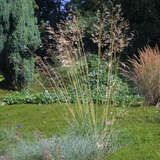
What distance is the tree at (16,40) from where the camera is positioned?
8.96 metres

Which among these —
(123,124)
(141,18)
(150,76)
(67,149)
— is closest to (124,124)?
(123,124)

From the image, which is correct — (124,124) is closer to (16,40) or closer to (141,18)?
(16,40)

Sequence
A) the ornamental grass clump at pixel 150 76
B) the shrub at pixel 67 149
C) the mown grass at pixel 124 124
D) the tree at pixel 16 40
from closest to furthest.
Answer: the shrub at pixel 67 149
the mown grass at pixel 124 124
the ornamental grass clump at pixel 150 76
the tree at pixel 16 40

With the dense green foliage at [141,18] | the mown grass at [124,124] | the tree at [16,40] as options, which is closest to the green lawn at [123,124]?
the mown grass at [124,124]

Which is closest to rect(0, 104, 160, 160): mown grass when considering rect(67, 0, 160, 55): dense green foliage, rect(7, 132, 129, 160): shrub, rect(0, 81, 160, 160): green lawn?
rect(0, 81, 160, 160): green lawn

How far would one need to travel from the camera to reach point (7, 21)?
9.16 m

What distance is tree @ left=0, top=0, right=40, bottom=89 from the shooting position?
8.96 metres

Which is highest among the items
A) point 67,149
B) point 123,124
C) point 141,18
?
point 141,18

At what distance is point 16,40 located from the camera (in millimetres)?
8992

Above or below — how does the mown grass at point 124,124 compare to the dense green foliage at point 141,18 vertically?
below

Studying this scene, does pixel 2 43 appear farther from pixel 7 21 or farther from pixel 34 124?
pixel 34 124

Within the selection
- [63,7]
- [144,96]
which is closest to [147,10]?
[63,7]

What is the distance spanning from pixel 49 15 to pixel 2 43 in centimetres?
1001

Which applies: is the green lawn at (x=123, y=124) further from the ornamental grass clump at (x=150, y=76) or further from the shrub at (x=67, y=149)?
the ornamental grass clump at (x=150, y=76)
